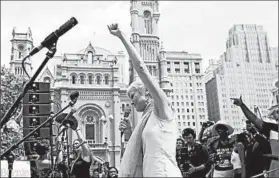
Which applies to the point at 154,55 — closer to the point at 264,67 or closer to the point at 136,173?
the point at 136,173

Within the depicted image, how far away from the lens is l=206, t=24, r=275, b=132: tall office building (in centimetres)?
8600

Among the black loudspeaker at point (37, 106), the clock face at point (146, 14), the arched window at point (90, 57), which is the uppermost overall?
the clock face at point (146, 14)

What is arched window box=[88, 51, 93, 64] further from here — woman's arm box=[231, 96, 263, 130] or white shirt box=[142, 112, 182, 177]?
white shirt box=[142, 112, 182, 177]

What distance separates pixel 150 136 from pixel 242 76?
92.2m

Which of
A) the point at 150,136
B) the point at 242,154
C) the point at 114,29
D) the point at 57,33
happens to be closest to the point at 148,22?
the point at 242,154

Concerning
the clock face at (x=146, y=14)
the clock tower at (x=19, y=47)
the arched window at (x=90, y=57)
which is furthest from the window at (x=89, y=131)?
the clock face at (x=146, y=14)

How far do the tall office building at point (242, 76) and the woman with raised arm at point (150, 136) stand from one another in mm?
78744

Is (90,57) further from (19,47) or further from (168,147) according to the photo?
(168,147)

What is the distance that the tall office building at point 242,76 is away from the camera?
86000 mm

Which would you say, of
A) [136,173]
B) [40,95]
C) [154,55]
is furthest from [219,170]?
[154,55]

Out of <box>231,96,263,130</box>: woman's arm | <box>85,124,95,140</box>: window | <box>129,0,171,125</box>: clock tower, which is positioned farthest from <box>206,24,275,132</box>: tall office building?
<box>231,96,263,130</box>: woman's arm

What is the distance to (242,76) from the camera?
9125 cm

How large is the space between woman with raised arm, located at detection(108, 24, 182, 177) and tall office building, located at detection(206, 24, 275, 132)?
78.7 metres

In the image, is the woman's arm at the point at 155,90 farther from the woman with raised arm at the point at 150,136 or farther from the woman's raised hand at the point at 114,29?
the woman's raised hand at the point at 114,29
